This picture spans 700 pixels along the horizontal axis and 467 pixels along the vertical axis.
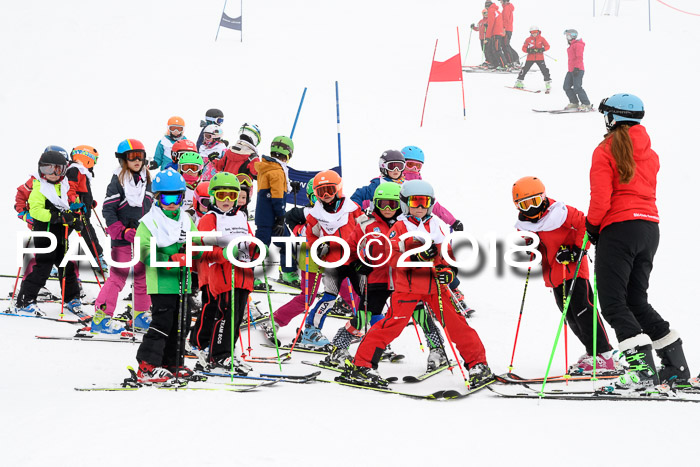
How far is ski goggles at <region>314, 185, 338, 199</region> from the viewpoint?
695 cm

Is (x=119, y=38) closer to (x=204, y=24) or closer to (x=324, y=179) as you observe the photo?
(x=204, y=24)

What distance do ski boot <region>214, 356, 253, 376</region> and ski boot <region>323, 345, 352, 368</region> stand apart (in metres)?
0.71

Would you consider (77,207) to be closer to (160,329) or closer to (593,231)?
(160,329)

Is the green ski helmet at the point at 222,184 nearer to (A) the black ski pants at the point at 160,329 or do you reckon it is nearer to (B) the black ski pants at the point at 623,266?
(A) the black ski pants at the point at 160,329

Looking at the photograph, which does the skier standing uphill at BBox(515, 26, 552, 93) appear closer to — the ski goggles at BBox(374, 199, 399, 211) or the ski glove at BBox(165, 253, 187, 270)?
the ski goggles at BBox(374, 199, 399, 211)

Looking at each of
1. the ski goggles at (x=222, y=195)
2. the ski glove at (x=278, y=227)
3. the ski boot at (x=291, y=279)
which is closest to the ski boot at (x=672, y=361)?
the ski goggles at (x=222, y=195)

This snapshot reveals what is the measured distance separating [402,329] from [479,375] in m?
0.67

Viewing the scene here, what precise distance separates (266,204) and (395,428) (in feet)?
15.9

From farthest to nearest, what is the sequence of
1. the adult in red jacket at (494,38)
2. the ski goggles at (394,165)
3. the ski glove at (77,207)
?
the adult in red jacket at (494,38) → the ski glove at (77,207) → the ski goggles at (394,165)

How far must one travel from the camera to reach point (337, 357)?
6547mm

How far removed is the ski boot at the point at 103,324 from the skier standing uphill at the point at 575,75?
40.6ft

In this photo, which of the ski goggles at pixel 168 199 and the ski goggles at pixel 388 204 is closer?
the ski goggles at pixel 168 199

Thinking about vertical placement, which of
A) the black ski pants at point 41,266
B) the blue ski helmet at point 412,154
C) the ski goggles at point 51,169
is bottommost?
the black ski pants at point 41,266

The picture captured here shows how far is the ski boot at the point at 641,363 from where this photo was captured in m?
5.12
